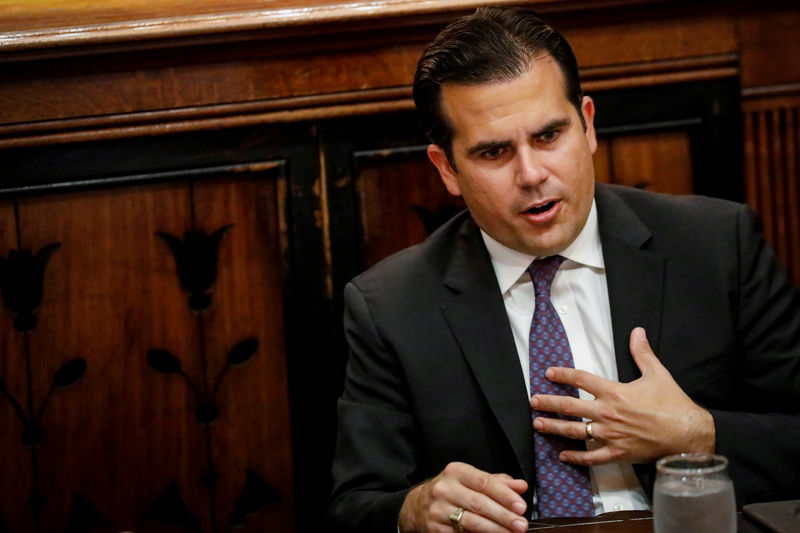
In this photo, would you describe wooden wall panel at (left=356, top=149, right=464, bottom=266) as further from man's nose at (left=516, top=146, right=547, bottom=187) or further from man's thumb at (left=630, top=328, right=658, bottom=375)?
man's thumb at (left=630, top=328, right=658, bottom=375)

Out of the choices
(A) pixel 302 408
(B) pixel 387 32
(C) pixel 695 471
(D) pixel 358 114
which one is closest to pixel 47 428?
(A) pixel 302 408

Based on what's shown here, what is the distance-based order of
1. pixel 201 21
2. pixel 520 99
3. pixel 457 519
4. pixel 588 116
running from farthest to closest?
pixel 201 21, pixel 588 116, pixel 520 99, pixel 457 519

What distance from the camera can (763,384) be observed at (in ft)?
5.30

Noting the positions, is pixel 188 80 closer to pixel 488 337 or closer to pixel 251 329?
pixel 251 329

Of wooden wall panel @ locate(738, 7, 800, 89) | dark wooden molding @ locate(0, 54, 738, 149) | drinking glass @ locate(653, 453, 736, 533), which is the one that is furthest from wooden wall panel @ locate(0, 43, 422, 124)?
drinking glass @ locate(653, 453, 736, 533)

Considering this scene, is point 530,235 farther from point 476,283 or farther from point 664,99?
point 664,99

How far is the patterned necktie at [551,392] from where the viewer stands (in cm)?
154

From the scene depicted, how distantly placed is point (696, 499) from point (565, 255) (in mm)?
714

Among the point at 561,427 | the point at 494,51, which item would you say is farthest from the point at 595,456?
the point at 494,51

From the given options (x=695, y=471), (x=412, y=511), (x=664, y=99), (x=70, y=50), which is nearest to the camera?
(x=695, y=471)

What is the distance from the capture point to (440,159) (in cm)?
178

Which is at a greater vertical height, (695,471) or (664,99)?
(664,99)

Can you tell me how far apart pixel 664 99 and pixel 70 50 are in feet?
4.03

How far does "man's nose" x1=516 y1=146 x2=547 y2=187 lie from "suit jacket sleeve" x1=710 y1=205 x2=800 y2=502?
1.28 ft
